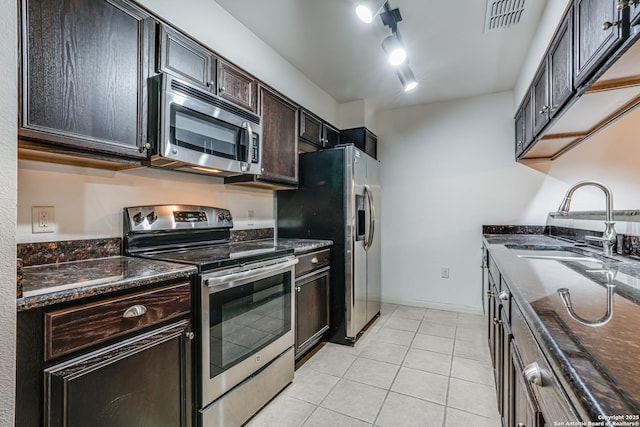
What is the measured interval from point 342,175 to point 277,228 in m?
0.85

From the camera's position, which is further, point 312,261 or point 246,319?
point 312,261

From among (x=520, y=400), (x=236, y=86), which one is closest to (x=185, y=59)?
(x=236, y=86)

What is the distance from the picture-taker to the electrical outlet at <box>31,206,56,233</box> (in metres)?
1.35

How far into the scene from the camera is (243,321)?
5.44 ft

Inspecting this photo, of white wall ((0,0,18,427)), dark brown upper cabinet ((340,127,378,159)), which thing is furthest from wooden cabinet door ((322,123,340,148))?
white wall ((0,0,18,427))

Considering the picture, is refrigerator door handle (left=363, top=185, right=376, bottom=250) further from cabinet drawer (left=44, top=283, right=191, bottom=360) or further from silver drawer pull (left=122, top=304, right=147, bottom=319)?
silver drawer pull (left=122, top=304, right=147, bottom=319)

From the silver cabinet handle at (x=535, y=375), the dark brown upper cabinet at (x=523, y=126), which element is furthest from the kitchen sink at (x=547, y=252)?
the silver cabinet handle at (x=535, y=375)

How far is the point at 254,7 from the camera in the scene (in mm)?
2084

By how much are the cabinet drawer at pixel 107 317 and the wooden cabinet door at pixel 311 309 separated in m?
1.07

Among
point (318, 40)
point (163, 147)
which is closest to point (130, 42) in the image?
point (163, 147)

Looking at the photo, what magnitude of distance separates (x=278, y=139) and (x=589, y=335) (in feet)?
7.30

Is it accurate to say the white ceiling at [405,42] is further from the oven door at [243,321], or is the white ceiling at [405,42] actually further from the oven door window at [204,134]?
the oven door at [243,321]

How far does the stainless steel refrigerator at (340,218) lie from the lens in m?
2.62

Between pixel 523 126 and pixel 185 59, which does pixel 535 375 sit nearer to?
pixel 185 59
